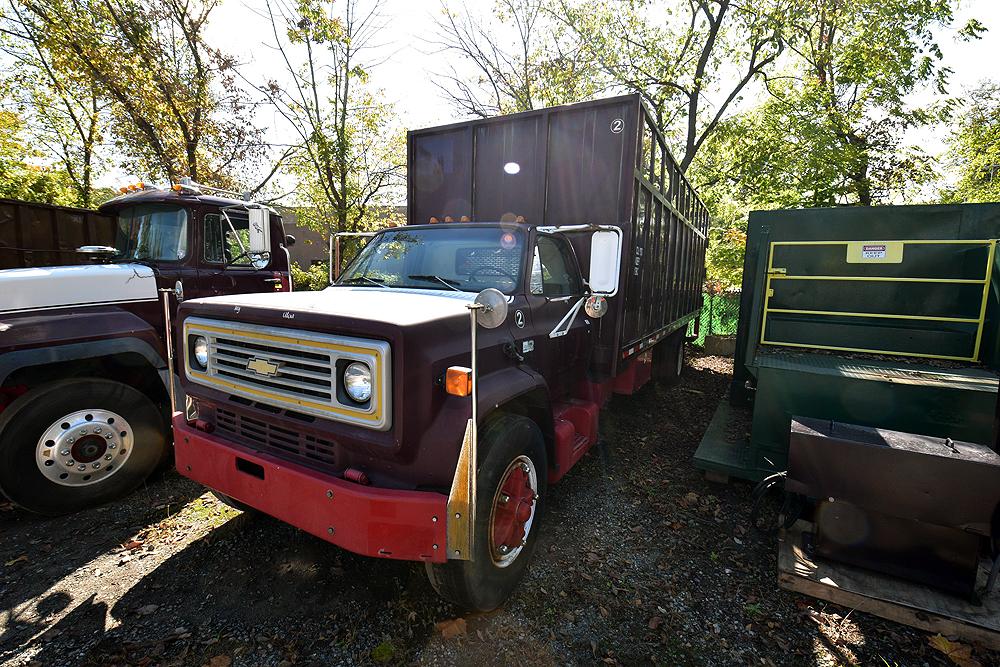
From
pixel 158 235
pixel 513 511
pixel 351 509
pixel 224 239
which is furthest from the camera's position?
pixel 224 239

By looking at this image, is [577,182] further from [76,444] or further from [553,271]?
[76,444]

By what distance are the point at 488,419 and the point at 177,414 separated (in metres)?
2.07

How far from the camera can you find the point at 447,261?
11.5 ft

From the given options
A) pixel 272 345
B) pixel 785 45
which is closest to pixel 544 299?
pixel 272 345

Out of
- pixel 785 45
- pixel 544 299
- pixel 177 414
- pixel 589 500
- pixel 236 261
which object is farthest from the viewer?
pixel 785 45

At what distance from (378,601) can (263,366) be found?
1.57 metres

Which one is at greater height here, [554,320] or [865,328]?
[554,320]

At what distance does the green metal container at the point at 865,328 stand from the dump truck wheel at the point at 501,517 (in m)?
2.16

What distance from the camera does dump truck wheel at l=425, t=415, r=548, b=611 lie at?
2.52 meters

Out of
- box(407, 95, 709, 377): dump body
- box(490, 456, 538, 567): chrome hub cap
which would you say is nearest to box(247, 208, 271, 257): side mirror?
box(407, 95, 709, 377): dump body

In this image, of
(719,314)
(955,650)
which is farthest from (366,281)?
(719,314)

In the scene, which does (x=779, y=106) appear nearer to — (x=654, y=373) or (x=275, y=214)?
(x=654, y=373)

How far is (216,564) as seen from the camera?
10.5ft

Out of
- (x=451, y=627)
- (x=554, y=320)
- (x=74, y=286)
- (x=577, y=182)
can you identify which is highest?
(x=577, y=182)
